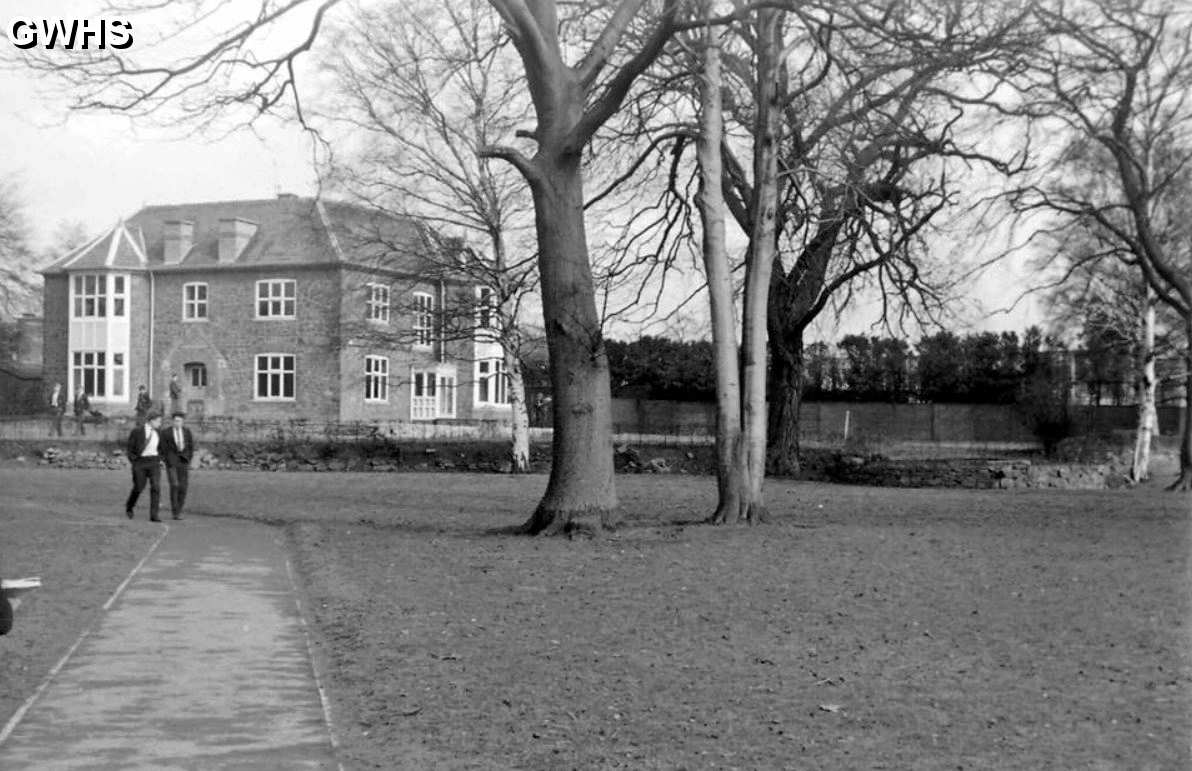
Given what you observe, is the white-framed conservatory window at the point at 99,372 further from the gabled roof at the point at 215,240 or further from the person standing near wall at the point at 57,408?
the gabled roof at the point at 215,240

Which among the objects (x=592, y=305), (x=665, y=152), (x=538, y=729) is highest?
(x=665, y=152)

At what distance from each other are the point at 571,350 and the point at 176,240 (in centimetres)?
4537

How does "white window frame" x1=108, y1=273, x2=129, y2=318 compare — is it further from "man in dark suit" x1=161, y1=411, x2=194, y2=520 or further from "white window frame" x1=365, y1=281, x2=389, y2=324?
"man in dark suit" x1=161, y1=411, x2=194, y2=520

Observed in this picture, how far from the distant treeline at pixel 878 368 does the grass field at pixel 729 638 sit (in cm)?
3568

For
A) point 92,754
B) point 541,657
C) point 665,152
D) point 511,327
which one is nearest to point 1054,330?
point 511,327

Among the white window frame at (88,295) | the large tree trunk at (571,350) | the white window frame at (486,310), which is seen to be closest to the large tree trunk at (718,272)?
the large tree trunk at (571,350)

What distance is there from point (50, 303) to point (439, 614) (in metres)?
54.2

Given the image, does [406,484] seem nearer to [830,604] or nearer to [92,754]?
[830,604]

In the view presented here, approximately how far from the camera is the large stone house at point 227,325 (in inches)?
2176

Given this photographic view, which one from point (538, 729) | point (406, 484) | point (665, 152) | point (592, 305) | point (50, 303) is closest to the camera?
point (538, 729)

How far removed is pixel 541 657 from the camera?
31.8 feet

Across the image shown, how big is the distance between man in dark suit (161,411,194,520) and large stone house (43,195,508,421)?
30.3 meters

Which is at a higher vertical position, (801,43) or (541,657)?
(801,43)

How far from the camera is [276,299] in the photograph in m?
56.5
